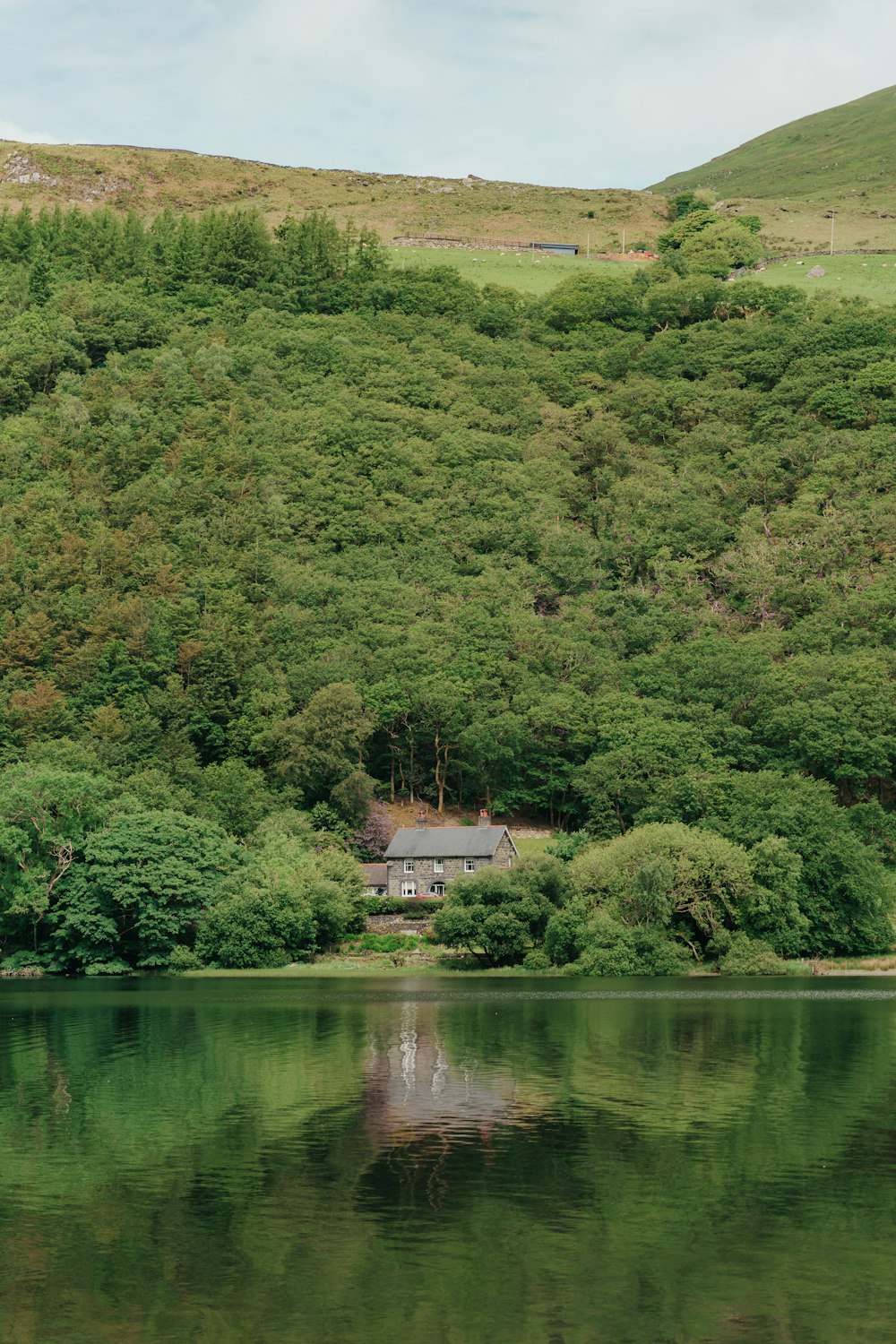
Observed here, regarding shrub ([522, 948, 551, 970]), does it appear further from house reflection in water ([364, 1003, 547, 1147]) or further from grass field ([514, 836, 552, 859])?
house reflection in water ([364, 1003, 547, 1147])

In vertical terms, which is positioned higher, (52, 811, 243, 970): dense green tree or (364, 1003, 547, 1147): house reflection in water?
(364, 1003, 547, 1147): house reflection in water

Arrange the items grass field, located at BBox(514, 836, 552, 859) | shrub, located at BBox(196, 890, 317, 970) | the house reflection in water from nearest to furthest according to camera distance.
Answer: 1. the house reflection in water
2. shrub, located at BBox(196, 890, 317, 970)
3. grass field, located at BBox(514, 836, 552, 859)

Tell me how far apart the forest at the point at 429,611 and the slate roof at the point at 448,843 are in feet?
14.2

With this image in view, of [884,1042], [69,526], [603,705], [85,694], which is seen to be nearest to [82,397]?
[69,526]

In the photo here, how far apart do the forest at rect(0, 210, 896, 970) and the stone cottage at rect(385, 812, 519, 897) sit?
4977 mm

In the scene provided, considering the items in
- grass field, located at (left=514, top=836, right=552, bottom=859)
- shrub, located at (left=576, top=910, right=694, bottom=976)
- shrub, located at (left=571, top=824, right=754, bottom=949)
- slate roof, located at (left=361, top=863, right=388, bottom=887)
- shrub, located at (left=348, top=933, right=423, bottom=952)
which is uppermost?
shrub, located at (left=571, top=824, right=754, bottom=949)

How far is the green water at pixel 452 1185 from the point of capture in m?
22.4

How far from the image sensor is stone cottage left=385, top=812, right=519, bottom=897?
109125mm

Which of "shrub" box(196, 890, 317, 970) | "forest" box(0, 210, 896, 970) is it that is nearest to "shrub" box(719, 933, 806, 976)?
"forest" box(0, 210, 896, 970)

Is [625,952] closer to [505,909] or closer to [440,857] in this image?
[505,909]

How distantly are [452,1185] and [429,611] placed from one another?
4260 inches

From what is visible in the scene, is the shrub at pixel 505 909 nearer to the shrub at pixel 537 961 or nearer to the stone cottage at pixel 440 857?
the shrub at pixel 537 961

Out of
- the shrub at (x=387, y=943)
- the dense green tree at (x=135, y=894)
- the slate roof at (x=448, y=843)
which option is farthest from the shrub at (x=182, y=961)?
the slate roof at (x=448, y=843)

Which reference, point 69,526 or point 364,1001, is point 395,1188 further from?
point 69,526
